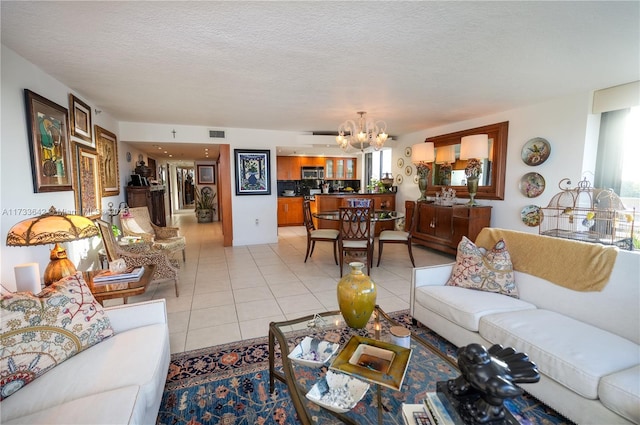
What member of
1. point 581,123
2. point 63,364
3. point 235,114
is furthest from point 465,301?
point 235,114

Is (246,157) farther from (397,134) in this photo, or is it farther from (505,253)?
(505,253)

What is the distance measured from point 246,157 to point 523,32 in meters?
4.46

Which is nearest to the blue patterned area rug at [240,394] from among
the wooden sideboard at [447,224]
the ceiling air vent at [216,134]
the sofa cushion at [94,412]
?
the sofa cushion at [94,412]

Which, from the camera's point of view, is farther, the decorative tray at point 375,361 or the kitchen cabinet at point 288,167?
the kitchen cabinet at point 288,167

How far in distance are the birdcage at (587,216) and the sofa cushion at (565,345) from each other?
1593mm

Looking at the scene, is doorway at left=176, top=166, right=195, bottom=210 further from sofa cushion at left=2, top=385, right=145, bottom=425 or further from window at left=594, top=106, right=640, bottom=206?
window at left=594, top=106, right=640, bottom=206

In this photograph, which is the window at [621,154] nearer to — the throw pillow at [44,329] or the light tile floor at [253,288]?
the light tile floor at [253,288]

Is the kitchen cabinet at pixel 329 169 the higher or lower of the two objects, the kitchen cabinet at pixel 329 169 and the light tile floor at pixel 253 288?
the higher

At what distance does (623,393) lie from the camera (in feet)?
3.73

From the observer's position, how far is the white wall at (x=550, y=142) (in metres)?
3.21

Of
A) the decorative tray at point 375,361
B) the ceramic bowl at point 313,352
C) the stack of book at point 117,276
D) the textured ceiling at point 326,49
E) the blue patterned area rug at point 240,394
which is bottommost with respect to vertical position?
the blue patterned area rug at point 240,394

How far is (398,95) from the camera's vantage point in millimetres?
3273

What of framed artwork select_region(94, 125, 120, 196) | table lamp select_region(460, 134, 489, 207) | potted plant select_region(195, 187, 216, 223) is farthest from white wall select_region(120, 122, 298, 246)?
potted plant select_region(195, 187, 216, 223)

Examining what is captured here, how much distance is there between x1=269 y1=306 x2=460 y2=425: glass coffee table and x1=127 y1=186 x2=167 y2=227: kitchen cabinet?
4.42 metres
